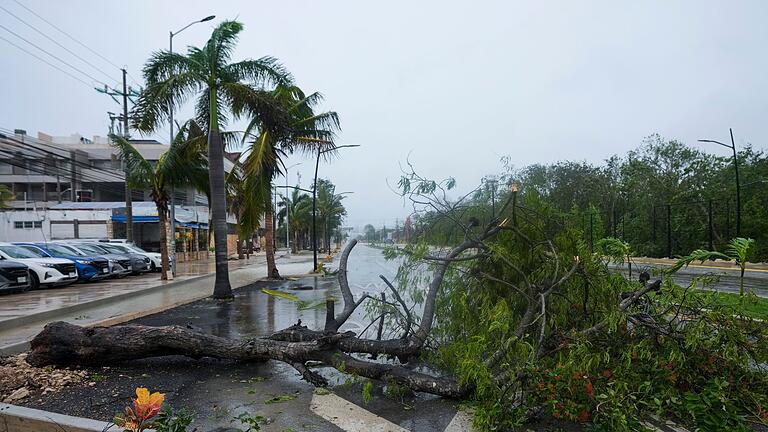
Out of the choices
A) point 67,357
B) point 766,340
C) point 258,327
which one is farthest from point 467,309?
point 258,327

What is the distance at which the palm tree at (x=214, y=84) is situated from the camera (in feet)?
37.9

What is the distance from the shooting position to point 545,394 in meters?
3.86

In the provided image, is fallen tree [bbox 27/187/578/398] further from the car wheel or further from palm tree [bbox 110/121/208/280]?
the car wheel

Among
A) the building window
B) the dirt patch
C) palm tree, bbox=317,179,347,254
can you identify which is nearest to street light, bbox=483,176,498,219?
the dirt patch

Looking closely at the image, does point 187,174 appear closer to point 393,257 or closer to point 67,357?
point 67,357

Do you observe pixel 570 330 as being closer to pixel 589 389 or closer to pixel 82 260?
pixel 589 389

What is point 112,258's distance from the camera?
18.9 metres

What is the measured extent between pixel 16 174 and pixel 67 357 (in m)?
66.7

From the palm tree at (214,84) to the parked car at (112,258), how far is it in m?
8.14

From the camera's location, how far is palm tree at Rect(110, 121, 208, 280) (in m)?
15.3

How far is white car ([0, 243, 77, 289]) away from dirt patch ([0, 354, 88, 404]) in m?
10.7

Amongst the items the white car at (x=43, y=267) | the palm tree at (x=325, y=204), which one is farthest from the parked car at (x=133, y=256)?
the palm tree at (x=325, y=204)

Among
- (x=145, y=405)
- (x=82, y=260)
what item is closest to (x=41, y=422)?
(x=145, y=405)

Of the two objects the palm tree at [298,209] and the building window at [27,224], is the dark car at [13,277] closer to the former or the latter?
the building window at [27,224]
